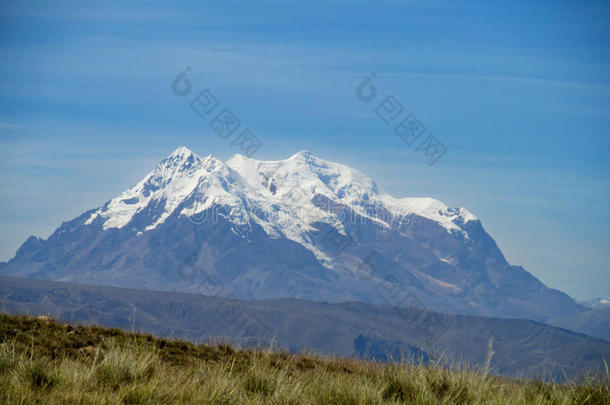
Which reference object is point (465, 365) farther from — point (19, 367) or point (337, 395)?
point (19, 367)

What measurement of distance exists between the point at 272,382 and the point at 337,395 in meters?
2.53

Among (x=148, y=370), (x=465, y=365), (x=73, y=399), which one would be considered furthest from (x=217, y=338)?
(x=73, y=399)

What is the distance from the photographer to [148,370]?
53.4 ft

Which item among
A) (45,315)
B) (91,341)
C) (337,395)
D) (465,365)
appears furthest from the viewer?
(45,315)

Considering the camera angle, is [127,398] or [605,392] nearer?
[127,398]

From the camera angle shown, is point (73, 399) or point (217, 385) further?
point (217, 385)

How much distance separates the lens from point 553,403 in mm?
14336

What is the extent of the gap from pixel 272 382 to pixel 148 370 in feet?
10.6

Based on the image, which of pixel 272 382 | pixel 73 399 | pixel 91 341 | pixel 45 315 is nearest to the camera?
pixel 73 399

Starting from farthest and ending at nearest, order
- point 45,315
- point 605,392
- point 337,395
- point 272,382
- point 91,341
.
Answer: point 45,315, point 91,341, point 272,382, point 605,392, point 337,395

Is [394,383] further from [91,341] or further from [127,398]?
[91,341]

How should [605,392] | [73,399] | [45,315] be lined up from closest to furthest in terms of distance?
[73,399] < [605,392] < [45,315]

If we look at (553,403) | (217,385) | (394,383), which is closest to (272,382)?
(217,385)

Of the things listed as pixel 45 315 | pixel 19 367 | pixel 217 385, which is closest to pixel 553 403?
pixel 217 385
